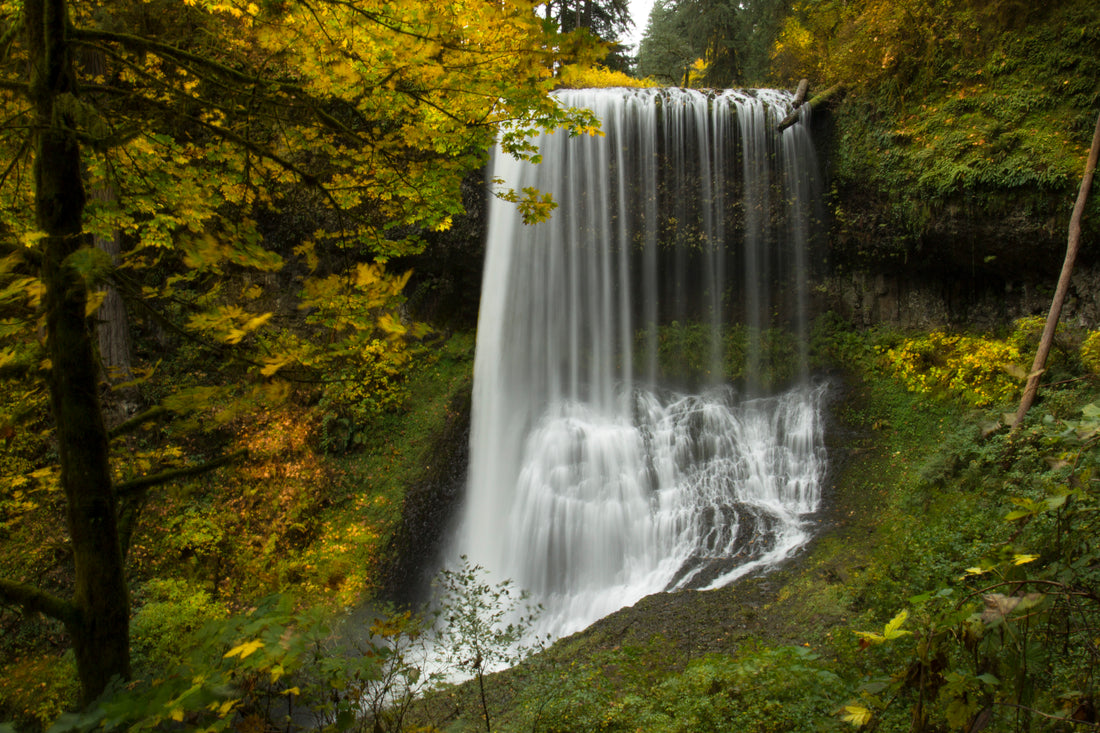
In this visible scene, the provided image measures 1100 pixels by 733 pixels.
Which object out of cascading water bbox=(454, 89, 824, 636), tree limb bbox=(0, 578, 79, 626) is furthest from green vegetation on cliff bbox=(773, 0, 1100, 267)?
tree limb bbox=(0, 578, 79, 626)

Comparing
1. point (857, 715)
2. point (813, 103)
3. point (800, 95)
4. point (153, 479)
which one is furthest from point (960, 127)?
point (153, 479)

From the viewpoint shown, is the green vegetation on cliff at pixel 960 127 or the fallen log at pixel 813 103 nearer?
the green vegetation on cliff at pixel 960 127

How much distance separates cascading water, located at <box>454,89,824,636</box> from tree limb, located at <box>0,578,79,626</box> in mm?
7699

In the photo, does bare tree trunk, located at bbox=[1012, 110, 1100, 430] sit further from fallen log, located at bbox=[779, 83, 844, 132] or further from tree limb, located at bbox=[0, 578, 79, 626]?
tree limb, located at bbox=[0, 578, 79, 626]

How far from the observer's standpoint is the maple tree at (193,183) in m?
2.06

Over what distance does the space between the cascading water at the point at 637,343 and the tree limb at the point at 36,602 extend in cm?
770

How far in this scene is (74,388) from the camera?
2129 millimetres

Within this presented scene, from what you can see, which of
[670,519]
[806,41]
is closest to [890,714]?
[670,519]

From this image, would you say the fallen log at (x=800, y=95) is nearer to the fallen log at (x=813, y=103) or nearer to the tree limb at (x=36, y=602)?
the fallen log at (x=813, y=103)

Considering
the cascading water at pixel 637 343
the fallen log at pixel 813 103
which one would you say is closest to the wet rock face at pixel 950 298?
the cascading water at pixel 637 343

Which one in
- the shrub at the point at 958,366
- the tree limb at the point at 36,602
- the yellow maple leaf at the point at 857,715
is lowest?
the yellow maple leaf at the point at 857,715

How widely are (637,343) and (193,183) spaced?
1129 cm

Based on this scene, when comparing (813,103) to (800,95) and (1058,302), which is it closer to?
(800,95)

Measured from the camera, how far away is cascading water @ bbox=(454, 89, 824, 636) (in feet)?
31.9
